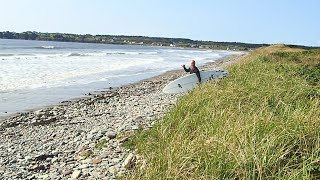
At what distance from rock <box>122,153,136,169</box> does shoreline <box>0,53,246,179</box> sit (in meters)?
0.06

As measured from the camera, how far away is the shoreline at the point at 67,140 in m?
7.39

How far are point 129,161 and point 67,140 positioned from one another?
137 inches

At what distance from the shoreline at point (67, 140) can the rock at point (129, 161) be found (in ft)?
0.19

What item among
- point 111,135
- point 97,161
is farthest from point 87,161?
point 111,135

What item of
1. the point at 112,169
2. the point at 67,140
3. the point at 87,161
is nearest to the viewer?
the point at 112,169

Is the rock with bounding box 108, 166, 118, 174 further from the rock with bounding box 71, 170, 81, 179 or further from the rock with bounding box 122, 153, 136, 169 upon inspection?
the rock with bounding box 71, 170, 81, 179

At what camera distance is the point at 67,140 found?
9.93 meters

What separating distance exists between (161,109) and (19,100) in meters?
7.98

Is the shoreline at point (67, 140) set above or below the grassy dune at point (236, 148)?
Answer: below

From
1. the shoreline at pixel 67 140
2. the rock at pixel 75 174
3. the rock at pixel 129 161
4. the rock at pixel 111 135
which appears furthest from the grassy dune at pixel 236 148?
the rock at pixel 111 135

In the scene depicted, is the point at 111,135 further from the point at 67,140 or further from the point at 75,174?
the point at 75,174

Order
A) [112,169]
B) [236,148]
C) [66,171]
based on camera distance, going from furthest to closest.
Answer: [66,171]
[112,169]
[236,148]

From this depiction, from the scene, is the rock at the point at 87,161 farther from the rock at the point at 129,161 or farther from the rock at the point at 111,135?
the rock at the point at 111,135

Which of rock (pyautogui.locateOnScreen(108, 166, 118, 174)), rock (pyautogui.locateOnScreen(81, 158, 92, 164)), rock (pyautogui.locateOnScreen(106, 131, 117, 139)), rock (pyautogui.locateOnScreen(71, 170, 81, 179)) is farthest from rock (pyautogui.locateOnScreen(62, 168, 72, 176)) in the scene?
rock (pyautogui.locateOnScreen(106, 131, 117, 139))
